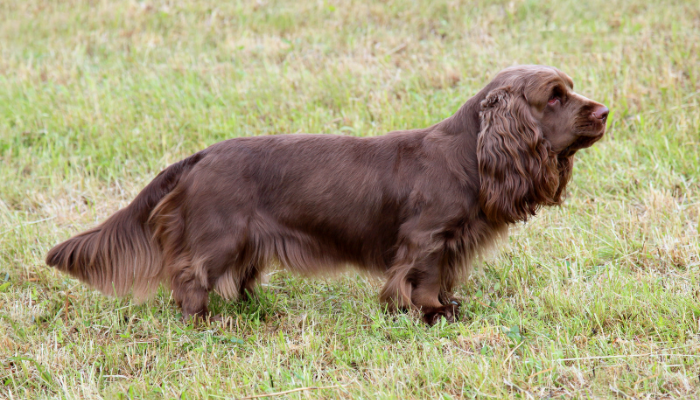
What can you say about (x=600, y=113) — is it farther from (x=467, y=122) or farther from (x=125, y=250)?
(x=125, y=250)

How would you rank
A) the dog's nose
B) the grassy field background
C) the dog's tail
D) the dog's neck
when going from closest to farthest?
the grassy field background < the dog's nose < the dog's neck < the dog's tail

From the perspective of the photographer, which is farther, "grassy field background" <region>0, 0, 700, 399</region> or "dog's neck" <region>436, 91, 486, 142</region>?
"dog's neck" <region>436, 91, 486, 142</region>

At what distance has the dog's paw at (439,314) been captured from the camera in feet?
11.2

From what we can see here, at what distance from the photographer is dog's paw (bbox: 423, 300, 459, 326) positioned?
11.2ft

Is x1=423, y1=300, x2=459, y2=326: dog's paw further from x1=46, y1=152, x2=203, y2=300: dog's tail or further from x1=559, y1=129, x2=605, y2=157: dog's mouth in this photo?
x1=46, y1=152, x2=203, y2=300: dog's tail

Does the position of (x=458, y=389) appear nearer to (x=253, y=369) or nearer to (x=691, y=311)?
(x=253, y=369)

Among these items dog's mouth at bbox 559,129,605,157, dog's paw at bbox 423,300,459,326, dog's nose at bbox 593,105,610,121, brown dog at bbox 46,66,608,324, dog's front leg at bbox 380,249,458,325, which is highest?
dog's nose at bbox 593,105,610,121

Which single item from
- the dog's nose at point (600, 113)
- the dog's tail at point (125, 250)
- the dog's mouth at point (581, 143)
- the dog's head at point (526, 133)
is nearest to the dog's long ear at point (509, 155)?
the dog's head at point (526, 133)

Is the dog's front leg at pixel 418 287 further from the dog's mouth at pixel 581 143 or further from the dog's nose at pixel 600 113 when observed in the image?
the dog's nose at pixel 600 113

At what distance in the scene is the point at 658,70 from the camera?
5949 millimetres

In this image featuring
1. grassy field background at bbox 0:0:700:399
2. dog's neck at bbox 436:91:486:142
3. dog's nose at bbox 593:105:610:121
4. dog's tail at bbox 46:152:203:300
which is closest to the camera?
grassy field background at bbox 0:0:700:399

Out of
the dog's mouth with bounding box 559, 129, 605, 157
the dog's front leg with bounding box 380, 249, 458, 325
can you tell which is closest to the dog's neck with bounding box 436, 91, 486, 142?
the dog's mouth with bounding box 559, 129, 605, 157

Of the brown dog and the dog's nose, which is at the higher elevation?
the dog's nose

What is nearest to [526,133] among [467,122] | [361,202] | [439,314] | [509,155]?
[509,155]
